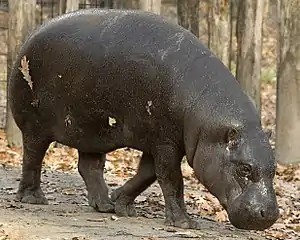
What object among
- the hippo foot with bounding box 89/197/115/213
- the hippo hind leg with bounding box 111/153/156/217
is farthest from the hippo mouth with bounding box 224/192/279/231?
the hippo foot with bounding box 89/197/115/213

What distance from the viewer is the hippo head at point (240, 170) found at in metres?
6.20

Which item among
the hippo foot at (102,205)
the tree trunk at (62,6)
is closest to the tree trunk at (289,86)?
the tree trunk at (62,6)

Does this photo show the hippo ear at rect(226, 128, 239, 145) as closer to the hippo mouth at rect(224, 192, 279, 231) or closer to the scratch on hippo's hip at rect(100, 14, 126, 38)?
the hippo mouth at rect(224, 192, 279, 231)

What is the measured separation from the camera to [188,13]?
1372cm

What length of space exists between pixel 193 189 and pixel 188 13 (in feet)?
15.1

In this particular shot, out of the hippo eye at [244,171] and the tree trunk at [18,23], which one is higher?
the hippo eye at [244,171]

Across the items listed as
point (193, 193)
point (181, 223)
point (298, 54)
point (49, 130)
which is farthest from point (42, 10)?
point (181, 223)

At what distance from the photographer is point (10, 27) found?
462 inches

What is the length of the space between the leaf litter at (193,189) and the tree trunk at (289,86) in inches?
11.3

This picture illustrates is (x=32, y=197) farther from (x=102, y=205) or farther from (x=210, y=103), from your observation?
(x=210, y=103)

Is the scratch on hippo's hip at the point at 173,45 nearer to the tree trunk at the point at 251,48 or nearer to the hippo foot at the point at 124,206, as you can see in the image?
the hippo foot at the point at 124,206

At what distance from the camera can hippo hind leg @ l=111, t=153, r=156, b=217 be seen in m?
7.36

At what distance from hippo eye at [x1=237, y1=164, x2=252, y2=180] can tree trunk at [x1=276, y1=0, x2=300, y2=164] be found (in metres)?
→ 5.62

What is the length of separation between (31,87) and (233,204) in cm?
220
